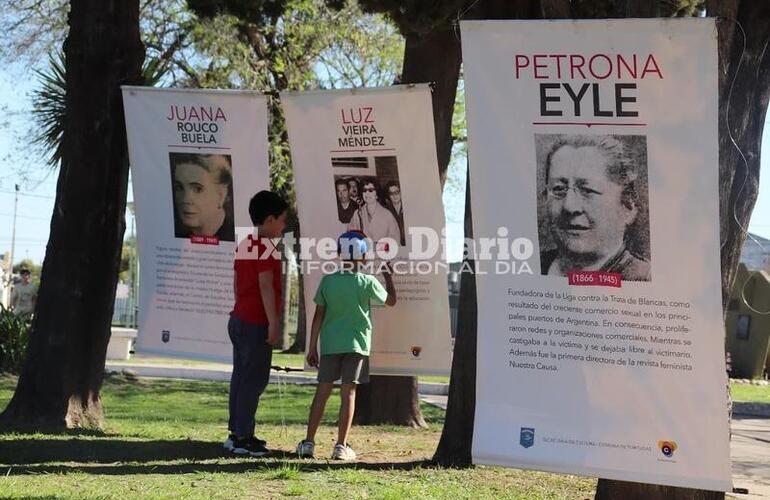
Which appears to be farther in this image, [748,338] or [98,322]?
[748,338]

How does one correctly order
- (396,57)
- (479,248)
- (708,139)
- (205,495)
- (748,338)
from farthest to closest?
(396,57) < (748,338) < (205,495) < (479,248) < (708,139)

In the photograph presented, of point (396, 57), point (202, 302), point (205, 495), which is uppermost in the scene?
point (396, 57)

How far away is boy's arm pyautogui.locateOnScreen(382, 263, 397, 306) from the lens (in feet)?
29.7

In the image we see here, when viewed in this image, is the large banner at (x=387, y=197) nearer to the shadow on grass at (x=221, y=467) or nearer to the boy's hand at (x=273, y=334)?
the boy's hand at (x=273, y=334)

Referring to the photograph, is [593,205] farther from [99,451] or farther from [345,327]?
[99,451]

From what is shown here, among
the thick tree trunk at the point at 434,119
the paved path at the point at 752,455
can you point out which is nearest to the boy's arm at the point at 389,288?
the thick tree trunk at the point at 434,119

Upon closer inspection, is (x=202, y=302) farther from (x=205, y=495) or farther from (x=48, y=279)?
(x=205, y=495)

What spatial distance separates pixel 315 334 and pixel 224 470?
1459 mm

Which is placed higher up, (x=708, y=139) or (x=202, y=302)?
Answer: (x=708, y=139)

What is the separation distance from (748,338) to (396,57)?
37.4 ft

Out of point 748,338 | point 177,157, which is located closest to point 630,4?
point 177,157

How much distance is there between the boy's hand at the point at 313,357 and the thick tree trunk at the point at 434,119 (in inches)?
112

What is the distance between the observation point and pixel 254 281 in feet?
29.4

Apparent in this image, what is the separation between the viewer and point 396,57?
29.1 metres
